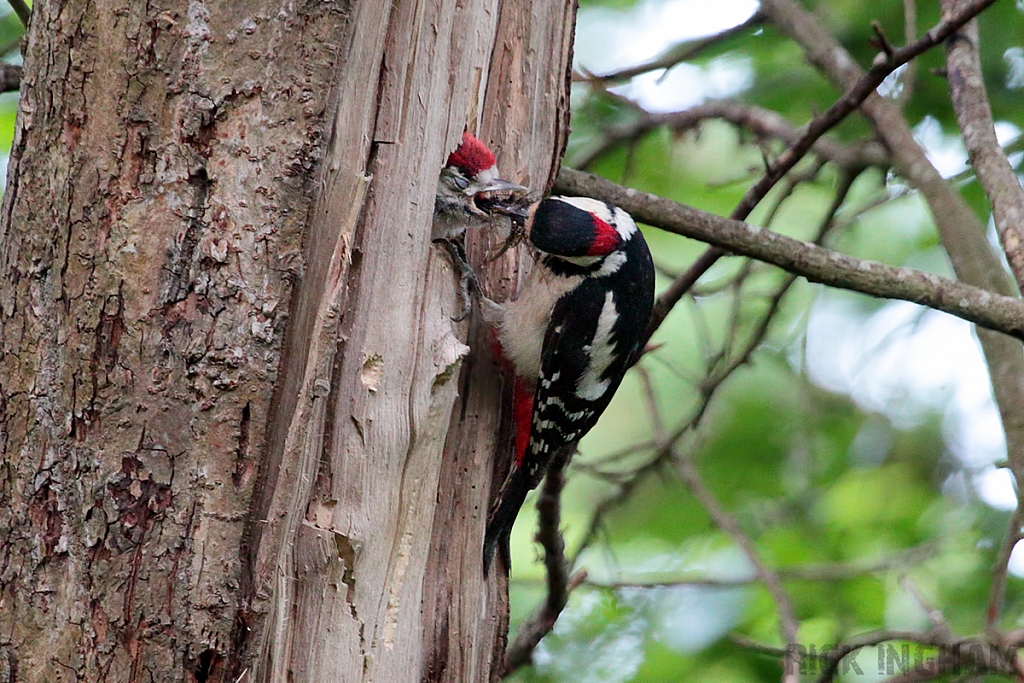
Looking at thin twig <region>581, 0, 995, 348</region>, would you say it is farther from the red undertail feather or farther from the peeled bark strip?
the peeled bark strip

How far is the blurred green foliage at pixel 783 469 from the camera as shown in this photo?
339cm

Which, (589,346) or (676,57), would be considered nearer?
(589,346)

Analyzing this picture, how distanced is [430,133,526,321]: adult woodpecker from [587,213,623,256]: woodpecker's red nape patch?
429 mm

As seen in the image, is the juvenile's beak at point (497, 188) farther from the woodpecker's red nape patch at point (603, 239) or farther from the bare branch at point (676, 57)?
the bare branch at point (676, 57)

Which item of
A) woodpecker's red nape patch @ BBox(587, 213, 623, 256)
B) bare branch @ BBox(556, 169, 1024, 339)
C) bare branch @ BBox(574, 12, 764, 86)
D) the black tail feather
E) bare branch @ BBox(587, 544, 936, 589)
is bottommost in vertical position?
the black tail feather

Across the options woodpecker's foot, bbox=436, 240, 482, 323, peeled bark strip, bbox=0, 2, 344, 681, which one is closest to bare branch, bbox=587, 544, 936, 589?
woodpecker's foot, bbox=436, 240, 482, 323

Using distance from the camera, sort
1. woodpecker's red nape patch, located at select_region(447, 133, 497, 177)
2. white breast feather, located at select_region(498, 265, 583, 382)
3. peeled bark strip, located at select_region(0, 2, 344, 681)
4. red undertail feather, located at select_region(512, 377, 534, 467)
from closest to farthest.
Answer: peeled bark strip, located at select_region(0, 2, 344, 681) → woodpecker's red nape patch, located at select_region(447, 133, 497, 177) → red undertail feather, located at select_region(512, 377, 534, 467) → white breast feather, located at select_region(498, 265, 583, 382)

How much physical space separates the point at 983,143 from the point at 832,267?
0.62 metres

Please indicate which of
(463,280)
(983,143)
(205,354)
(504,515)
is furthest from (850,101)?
(205,354)

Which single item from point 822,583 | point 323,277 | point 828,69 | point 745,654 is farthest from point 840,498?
point 323,277

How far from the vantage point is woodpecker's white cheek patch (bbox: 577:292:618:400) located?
2871 millimetres

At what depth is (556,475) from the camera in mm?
2777

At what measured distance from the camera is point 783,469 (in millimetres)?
4469

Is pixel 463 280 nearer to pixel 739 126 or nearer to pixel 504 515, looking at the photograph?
pixel 504 515
